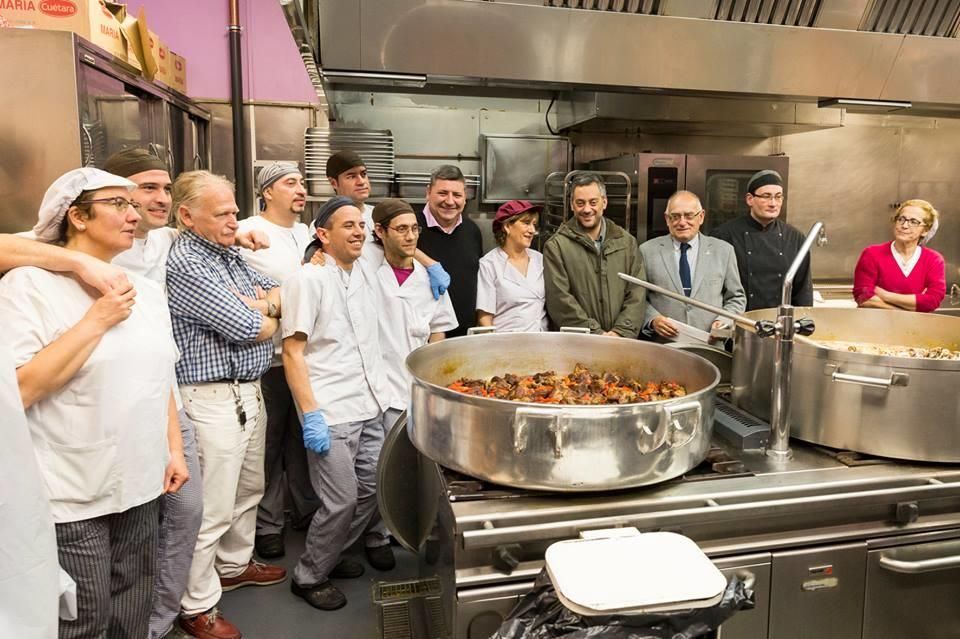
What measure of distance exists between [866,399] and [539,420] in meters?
0.81

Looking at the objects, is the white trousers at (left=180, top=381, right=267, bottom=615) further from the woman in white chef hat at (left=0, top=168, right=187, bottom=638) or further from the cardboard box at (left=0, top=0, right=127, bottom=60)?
the cardboard box at (left=0, top=0, right=127, bottom=60)

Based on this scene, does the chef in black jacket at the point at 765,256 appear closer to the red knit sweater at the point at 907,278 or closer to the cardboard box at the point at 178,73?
the red knit sweater at the point at 907,278

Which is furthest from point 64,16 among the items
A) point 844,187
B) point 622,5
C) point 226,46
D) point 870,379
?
point 844,187

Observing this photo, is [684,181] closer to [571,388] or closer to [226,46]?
[571,388]

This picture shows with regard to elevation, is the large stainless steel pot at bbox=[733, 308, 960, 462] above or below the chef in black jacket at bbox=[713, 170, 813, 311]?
below

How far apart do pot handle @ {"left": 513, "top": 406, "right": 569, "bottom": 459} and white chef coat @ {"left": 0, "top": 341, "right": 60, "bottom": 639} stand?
81cm

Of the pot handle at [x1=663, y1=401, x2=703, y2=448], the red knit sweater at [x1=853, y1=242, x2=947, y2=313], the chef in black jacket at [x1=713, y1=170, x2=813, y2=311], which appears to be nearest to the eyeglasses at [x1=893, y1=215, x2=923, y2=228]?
the red knit sweater at [x1=853, y1=242, x2=947, y2=313]

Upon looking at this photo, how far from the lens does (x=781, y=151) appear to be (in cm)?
484

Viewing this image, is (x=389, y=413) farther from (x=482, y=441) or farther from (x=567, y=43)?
(x=567, y=43)

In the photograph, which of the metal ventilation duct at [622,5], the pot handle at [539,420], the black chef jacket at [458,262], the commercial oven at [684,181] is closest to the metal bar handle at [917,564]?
the pot handle at [539,420]

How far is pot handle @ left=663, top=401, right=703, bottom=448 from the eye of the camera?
1389 millimetres

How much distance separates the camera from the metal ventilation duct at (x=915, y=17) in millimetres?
3465

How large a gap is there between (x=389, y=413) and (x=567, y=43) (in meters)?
1.78

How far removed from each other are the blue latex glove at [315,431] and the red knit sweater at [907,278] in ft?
8.96
